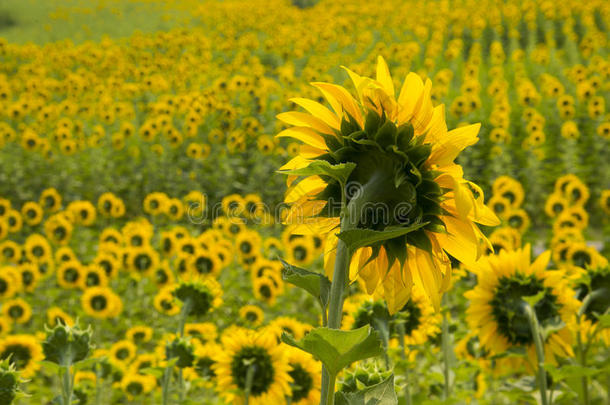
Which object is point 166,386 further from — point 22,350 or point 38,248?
point 38,248

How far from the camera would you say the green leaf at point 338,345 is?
64cm

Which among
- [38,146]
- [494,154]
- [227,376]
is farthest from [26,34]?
[227,376]

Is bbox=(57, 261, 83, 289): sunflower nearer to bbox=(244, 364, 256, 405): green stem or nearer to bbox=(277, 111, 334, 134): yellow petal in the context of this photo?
bbox=(244, 364, 256, 405): green stem

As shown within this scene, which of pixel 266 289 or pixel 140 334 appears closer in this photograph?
pixel 140 334

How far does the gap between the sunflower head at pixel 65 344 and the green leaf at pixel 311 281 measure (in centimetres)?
101

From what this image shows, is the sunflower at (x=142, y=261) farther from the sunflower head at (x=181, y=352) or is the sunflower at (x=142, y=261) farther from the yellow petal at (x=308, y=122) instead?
the yellow petal at (x=308, y=122)

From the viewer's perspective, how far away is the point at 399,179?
2.31ft

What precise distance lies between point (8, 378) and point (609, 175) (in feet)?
22.2

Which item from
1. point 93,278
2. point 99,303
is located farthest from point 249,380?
point 93,278

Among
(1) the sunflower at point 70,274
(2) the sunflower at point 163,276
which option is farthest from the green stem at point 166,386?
(1) the sunflower at point 70,274

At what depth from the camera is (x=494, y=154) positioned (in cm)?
725

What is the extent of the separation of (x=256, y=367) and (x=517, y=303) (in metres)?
0.82

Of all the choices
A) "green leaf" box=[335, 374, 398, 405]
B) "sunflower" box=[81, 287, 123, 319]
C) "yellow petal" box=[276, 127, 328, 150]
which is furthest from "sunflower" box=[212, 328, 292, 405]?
"sunflower" box=[81, 287, 123, 319]

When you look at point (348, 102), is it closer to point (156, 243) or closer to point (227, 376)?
point (227, 376)
